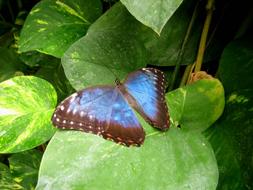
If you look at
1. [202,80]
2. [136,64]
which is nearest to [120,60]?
[136,64]

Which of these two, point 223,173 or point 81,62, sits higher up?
point 81,62

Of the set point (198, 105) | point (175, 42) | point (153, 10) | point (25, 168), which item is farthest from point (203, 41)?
point (25, 168)

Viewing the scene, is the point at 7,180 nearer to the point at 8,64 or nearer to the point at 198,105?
the point at 8,64

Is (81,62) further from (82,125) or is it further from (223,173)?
(223,173)

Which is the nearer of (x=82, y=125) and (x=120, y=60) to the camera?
(x=82, y=125)

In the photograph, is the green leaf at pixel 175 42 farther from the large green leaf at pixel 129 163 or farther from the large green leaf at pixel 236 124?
the large green leaf at pixel 129 163

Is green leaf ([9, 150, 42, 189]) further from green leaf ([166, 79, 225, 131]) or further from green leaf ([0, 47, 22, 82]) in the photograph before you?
green leaf ([166, 79, 225, 131])
